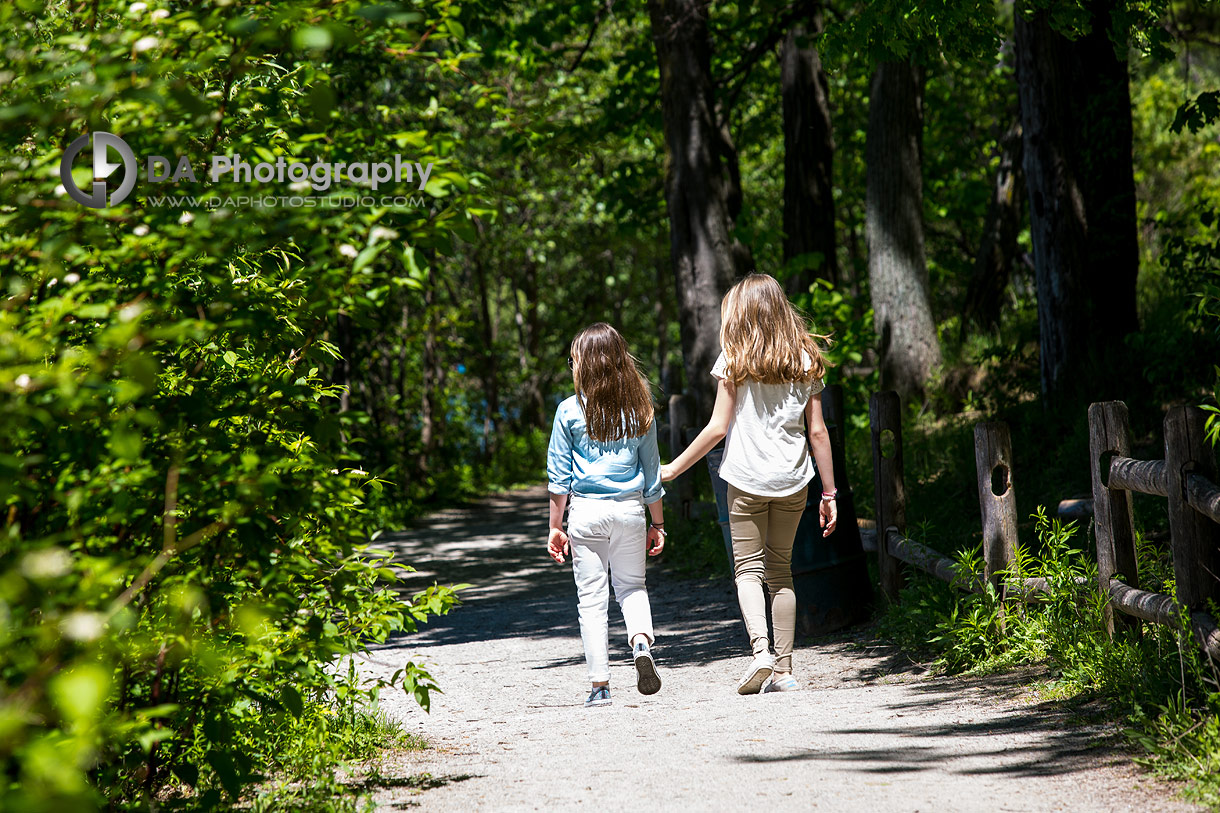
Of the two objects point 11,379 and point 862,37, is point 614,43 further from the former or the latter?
point 11,379

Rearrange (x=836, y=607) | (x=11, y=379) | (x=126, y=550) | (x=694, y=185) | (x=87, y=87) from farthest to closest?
(x=694, y=185)
(x=836, y=607)
(x=126, y=550)
(x=87, y=87)
(x=11, y=379)

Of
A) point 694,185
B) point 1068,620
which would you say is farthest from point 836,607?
point 694,185

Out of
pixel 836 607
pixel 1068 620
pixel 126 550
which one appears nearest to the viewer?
pixel 126 550

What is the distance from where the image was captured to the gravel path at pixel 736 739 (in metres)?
3.48

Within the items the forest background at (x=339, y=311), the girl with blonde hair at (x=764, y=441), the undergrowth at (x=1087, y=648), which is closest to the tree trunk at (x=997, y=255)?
the forest background at (x=339, y=311)

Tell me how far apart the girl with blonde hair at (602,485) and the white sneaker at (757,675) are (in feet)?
1.63

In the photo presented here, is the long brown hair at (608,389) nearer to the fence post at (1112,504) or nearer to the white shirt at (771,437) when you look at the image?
the white shirt at (771,437)

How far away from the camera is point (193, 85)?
3826 mm

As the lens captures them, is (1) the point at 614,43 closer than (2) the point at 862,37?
No

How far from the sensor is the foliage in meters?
2.44

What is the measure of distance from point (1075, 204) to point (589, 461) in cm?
547

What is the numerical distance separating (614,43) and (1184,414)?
57.4ft

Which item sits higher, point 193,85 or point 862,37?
point 862,37

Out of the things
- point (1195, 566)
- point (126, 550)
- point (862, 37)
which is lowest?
point (1195, 566)
